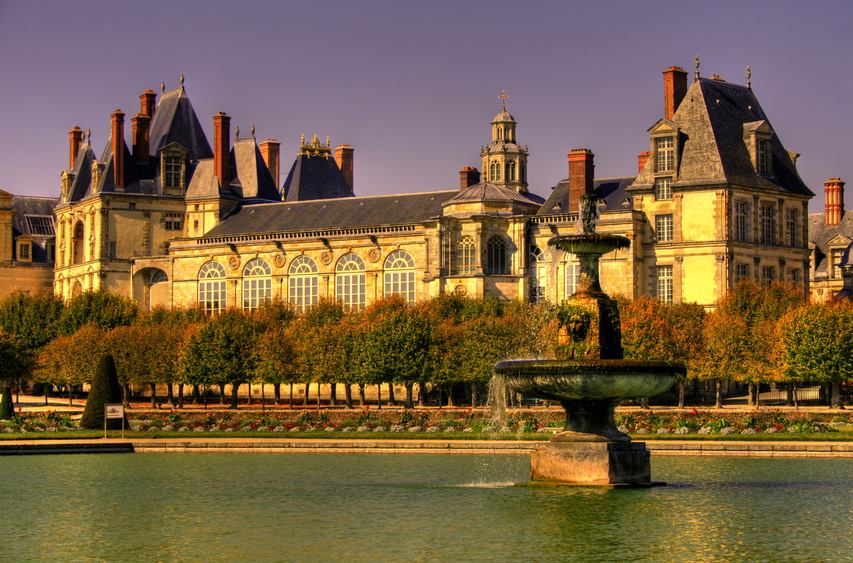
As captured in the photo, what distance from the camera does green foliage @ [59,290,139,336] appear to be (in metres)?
84.3

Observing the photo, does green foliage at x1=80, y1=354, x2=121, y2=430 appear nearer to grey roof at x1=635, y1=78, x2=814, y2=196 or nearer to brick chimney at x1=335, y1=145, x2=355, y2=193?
grey roof at x1=635, y1=78, x2=814, y2=196

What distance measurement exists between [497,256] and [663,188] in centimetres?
884

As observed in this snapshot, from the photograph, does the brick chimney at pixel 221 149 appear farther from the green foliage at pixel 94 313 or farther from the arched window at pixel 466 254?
the arched window at pixel 466 254

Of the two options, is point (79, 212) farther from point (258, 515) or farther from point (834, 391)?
point (258, 515)

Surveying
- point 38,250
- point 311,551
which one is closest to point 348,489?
point 311,551

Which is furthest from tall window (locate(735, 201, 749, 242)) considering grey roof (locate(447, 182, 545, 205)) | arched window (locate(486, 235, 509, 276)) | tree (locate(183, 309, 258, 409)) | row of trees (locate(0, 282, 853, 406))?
tree (locate(183, 309, 258, 409))

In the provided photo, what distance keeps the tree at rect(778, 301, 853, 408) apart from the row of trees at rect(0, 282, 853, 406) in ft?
0.15

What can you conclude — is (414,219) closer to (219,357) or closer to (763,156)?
(763,156)

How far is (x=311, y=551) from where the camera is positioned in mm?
24250

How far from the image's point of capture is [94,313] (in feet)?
278

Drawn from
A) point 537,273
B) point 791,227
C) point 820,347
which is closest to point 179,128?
point 537,273

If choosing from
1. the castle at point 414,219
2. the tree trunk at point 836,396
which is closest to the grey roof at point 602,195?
the castle at point 414,219

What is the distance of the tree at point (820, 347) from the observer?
6062cm

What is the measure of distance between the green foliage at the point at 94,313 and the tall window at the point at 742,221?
2942 cm
